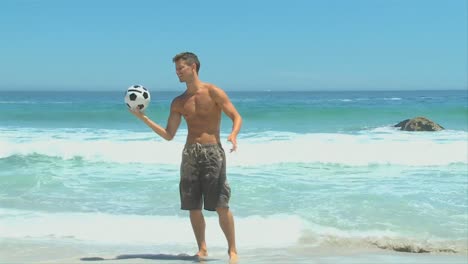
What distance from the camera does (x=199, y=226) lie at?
515cm

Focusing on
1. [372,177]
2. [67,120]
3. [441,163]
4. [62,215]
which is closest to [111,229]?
[62,215]

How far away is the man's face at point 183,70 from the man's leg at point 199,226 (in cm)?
108

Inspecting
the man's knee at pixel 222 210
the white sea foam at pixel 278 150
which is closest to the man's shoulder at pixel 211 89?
the man's knee at pixel 222 210

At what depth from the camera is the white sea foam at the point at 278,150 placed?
13.3 m

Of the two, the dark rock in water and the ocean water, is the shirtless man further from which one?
the dark rock in water

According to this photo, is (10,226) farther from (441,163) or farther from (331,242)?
(441,163)

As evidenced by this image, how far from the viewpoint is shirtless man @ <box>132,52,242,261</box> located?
491cm

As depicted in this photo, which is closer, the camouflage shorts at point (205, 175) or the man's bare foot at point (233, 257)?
the camouflage shorts at point (205, 175)

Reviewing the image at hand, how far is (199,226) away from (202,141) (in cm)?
73

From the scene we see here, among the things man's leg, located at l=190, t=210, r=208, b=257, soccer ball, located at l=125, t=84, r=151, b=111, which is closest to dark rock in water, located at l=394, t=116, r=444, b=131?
man's leg, located at l=190, t=210, r=208, b=257

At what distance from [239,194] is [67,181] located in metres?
3.14

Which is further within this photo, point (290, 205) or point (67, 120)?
point (67, 120)

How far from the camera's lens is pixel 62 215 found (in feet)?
23.9

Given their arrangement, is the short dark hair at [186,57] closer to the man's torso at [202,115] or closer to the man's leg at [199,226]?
the man's torso at [202,115]
